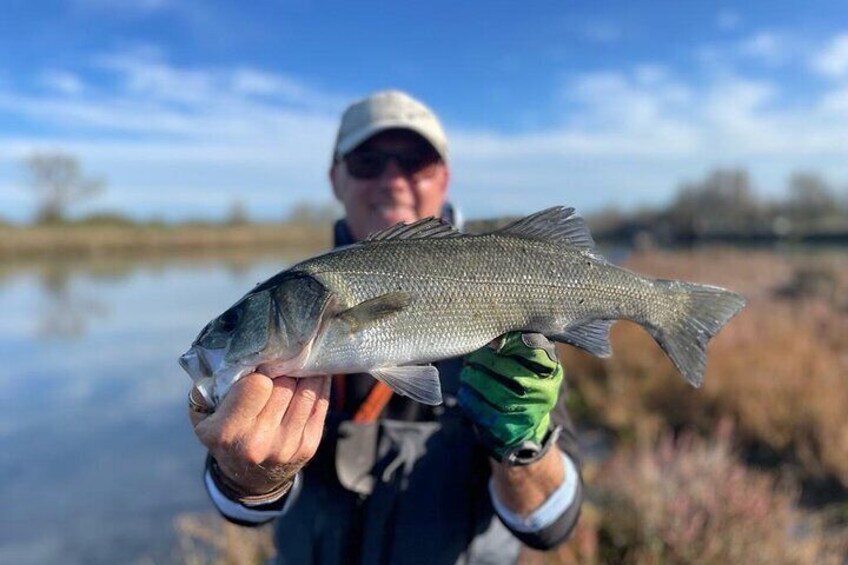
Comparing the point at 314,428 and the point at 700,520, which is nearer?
the point at 314,428

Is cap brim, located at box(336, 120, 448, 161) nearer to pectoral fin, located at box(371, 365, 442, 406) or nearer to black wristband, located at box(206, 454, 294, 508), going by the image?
pectoral fin, located at box(371, 365, 442, 406)

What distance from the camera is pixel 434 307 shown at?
2.58 metres

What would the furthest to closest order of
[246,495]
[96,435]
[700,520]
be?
1. [96,435]
2. [700,520]
3. [246,495]

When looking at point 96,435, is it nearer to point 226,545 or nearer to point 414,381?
point 226,545

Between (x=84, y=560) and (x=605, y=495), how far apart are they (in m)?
5.94

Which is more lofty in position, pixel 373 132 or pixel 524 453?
pixel 373 132

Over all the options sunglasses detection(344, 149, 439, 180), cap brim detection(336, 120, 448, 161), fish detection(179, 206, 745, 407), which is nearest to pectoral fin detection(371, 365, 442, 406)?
fish detection(179, 206, 745, 407)

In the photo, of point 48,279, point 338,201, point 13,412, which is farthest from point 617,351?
point 48,279

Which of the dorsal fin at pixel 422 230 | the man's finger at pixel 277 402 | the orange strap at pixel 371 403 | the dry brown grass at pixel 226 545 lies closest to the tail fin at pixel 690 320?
the dorsal fin at pixel 422 230

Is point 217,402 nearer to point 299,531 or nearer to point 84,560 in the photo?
point 299,531

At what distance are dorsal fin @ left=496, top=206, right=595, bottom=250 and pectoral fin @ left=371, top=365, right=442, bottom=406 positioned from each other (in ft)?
2.53

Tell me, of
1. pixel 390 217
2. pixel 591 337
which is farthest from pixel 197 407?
pixel 390 217

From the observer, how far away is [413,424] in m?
3.40

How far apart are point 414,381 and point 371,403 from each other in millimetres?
987
